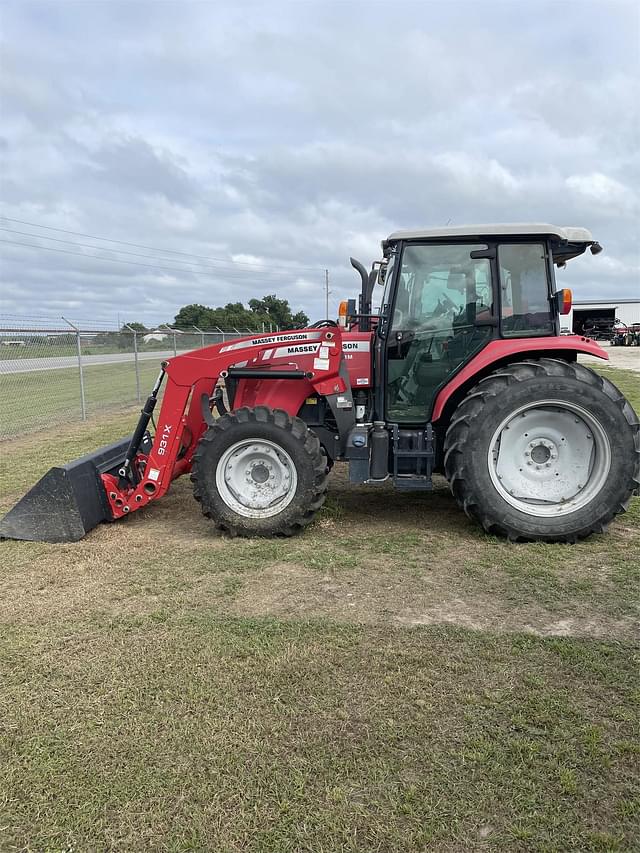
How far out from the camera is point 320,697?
2.62 m

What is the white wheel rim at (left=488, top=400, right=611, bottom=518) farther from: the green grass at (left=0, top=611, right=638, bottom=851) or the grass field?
the green grass at (left=0, top=611, right=638, bottom=851)

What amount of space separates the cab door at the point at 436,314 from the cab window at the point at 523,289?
0.42 ft

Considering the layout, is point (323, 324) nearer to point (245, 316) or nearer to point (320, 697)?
point (320, 697)

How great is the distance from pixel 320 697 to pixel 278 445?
7.25 feet

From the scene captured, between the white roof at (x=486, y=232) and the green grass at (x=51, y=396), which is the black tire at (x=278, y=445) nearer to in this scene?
the white roof at (x=486, y=232)

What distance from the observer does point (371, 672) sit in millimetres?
2783

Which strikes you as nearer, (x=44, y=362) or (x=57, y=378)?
(x=44, y=362)

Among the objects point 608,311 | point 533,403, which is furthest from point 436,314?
point 608,311

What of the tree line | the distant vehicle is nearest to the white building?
the distant vehicle

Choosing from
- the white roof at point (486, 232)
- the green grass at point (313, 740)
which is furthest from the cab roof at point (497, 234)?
the green grass at point (313, 740)

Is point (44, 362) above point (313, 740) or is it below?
above

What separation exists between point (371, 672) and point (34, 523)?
9.87 feet

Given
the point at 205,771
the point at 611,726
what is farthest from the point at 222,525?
the point at 611,726

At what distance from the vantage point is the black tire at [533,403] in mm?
4332
